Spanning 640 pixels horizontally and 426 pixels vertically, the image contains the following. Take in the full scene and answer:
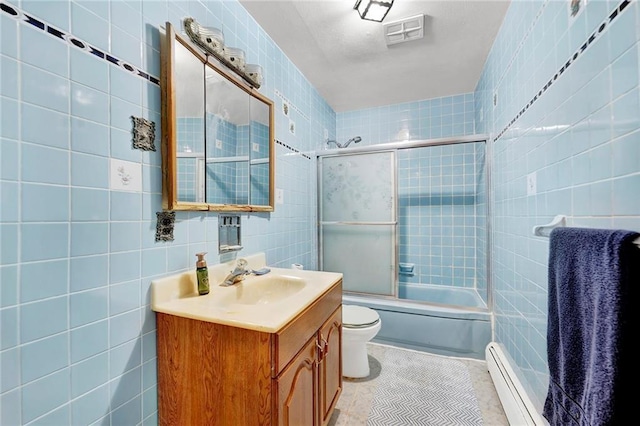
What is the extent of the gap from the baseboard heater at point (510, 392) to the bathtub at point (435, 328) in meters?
0.13

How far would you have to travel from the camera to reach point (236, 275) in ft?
4.17

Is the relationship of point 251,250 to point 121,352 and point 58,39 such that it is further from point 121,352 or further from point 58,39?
point 58,39

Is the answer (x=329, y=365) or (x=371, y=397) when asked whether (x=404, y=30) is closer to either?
(x=329, y=365)

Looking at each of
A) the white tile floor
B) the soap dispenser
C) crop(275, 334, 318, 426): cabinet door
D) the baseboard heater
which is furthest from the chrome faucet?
the baseboard heater

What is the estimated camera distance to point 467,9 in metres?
1.60

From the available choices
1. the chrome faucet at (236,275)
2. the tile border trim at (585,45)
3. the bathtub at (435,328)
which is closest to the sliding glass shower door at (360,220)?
the bathtub at (435,328)

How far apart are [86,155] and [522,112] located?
78.3 inches

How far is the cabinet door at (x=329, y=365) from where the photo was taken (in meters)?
1.19

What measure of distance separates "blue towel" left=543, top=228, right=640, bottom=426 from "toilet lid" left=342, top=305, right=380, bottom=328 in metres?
1.06

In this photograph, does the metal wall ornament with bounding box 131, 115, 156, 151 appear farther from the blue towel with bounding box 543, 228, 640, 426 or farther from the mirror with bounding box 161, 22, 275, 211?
the blue towel with bounding box 543, 228, 640, 426

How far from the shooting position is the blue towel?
19.9 inches

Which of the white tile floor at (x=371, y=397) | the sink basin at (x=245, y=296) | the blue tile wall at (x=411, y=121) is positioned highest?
the blue tile wall at (x=411, y=121)

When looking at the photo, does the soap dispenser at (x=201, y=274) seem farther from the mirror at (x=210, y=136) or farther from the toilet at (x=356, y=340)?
the toilet at (x=356, y=340)

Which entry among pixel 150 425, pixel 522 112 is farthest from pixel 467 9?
pixel 150 425
